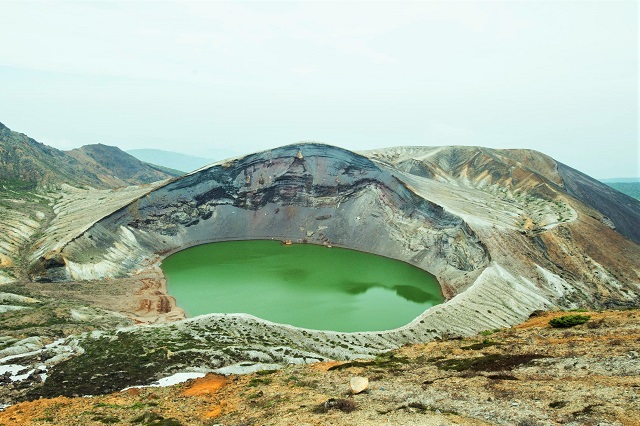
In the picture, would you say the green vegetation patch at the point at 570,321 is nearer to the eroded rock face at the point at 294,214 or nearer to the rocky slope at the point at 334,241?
the rocky slope at the point at 334,241

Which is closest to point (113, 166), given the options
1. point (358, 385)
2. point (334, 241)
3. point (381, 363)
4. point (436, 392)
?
point (334, 241)

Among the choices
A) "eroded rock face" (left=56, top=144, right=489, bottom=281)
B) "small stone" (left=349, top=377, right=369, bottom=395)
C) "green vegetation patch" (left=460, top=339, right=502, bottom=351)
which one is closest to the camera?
"small stone" (left=349, top=377, right=369, bottom=395)

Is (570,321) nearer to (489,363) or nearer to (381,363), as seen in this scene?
(489,363)

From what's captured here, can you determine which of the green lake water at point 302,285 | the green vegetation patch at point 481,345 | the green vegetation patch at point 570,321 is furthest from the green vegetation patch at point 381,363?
the green lake water at point 302,285

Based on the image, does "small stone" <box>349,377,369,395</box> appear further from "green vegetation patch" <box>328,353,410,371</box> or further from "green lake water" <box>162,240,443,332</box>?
"green lake water" <box>162,240,443,332</box>

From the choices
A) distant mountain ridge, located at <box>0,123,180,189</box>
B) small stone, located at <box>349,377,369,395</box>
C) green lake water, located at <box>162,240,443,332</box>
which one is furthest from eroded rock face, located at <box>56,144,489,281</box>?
small stone, located at <box>349,377,369,395</box>

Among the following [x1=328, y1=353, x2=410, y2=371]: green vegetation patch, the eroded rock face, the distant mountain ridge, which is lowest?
[x1=328, y1=353, x2=410, y2=371]: green vegetation patch
